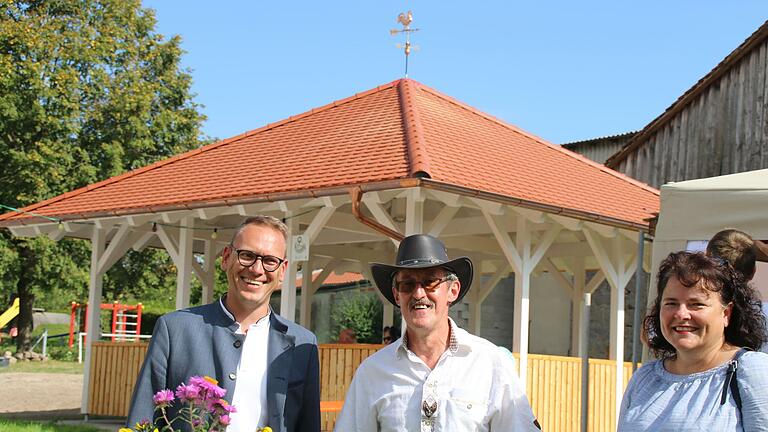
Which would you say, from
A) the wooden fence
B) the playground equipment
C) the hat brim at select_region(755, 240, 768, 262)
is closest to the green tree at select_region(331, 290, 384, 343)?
the playground equipment

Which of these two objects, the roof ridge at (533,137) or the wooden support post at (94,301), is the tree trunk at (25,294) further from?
the roof ridge at (533,137)

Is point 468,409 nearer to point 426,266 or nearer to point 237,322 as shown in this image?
point 426,266

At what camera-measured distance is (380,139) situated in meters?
11.8

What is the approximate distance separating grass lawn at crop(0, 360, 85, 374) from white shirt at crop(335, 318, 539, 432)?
24.4 m

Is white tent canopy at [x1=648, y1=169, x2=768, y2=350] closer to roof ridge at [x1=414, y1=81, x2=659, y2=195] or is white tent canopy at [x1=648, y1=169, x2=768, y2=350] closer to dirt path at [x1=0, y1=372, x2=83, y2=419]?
roof ridge at [x1=414, y1=81, x2=659, y2=195]

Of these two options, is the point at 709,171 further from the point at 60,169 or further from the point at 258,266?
the point at 60,169

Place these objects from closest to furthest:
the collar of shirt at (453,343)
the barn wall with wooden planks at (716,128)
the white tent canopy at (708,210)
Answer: the collar of shirt at (453,343), the white tent canopy at (708,210), the barn wall with wooden planks at (716,128)

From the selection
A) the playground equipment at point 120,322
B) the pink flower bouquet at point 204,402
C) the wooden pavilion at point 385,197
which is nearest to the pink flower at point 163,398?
the pink flower bouquet at point 204,402

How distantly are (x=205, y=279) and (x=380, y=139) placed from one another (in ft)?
14.7

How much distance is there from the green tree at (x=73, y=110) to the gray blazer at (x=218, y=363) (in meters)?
Answer: 25.0

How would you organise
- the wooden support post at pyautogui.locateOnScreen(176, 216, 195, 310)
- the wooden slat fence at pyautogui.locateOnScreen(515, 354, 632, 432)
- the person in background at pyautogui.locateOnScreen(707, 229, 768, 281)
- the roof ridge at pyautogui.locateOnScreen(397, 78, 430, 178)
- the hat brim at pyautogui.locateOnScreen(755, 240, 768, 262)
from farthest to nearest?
1. the wooden support post at pyautogui.locateOnScreen(176, 216, 195, 310)
2. the wooden slat fence at pyautogui.locateOnScreen(515, 354, 632, 432)
3. the roof ridge at pyautogui.locateOnScreen(397, 78, 430, 178)
4. the hat brim at pyautogui.locateOnScreen(755, 240, 768, 262)
5. the person in background at pyautogui.locateOnScreen(707, 229, 768, 281)

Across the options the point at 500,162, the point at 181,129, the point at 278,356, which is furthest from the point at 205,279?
the point at 181,129

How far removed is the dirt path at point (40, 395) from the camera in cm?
1502

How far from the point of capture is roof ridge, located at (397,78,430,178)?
9773 millimetres
